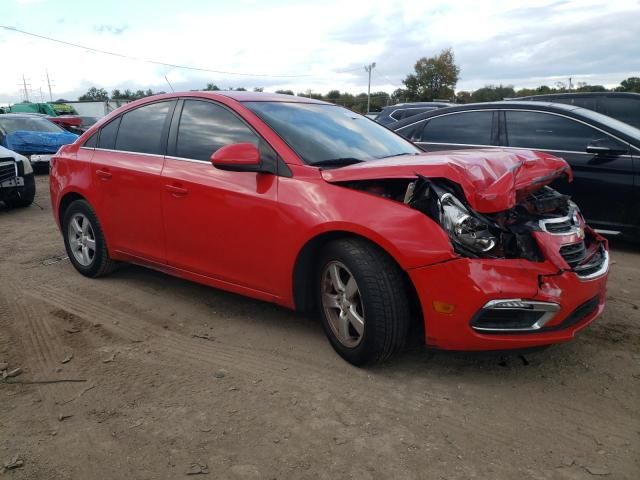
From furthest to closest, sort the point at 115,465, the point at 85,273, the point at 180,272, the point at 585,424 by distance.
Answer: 1. the point at 85,273
2. the point at 180,272
3. the point at 585,424
4. the point at 115,465

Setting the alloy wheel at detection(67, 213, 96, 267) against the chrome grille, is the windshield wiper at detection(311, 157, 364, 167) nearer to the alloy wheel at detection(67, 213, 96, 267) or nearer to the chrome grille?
the chrome grille

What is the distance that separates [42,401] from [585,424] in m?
2.80

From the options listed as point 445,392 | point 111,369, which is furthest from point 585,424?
point 111,369

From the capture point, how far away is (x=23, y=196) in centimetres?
891

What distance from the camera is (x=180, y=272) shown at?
412 cm

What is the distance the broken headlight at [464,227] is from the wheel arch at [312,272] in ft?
1.12

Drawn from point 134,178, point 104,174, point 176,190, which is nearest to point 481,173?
point 176,190

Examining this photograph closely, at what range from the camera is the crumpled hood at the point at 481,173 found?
2.88m

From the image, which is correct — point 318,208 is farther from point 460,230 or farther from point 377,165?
point 460,230

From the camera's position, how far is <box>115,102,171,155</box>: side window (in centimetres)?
428

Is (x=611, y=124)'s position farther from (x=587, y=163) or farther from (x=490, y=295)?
(x=490, y=295)

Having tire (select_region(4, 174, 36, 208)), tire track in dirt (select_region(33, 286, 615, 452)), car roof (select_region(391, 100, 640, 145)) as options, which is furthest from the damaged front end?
tire (select_region(4, 174, 36, 208))

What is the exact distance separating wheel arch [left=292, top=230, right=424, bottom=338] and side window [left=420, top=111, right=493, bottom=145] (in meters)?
3.51

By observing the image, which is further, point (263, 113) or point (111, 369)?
point (263, 113)
